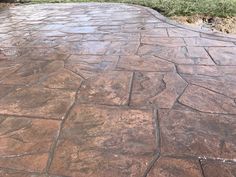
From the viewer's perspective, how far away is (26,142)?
196 cm

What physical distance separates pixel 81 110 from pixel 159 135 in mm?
696

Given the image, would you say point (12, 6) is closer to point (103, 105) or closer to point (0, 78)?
point (0, 78)

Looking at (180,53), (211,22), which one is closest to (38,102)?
(180,53)

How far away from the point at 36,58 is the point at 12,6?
4891 millimetres

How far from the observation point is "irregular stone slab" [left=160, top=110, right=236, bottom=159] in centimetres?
181

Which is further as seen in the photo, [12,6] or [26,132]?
[12,6]

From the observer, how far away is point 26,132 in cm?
207

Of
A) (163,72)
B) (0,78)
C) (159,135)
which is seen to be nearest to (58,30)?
(0,78)

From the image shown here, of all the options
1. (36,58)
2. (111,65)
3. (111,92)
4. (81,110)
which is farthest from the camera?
(36,58)

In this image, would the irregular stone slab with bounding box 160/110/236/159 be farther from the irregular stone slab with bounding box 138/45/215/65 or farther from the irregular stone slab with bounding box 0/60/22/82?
the irregular stone slab with bounding box 0/60/22/82

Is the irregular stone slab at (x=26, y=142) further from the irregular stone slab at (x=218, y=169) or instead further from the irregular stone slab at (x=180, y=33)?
the irregular stone slab at (x=180, y=33)

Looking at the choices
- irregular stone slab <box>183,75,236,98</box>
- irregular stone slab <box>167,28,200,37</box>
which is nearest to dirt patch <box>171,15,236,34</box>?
irregular stone slab <box>167,28,200,37</box>

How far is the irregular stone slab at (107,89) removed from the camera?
8.09 ft

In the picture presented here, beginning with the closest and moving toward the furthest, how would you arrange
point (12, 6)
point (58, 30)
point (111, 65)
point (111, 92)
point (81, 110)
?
point (81, 110)
point (111, 92)
point (111, 65)
point (58, 30)
point (12, 6)
